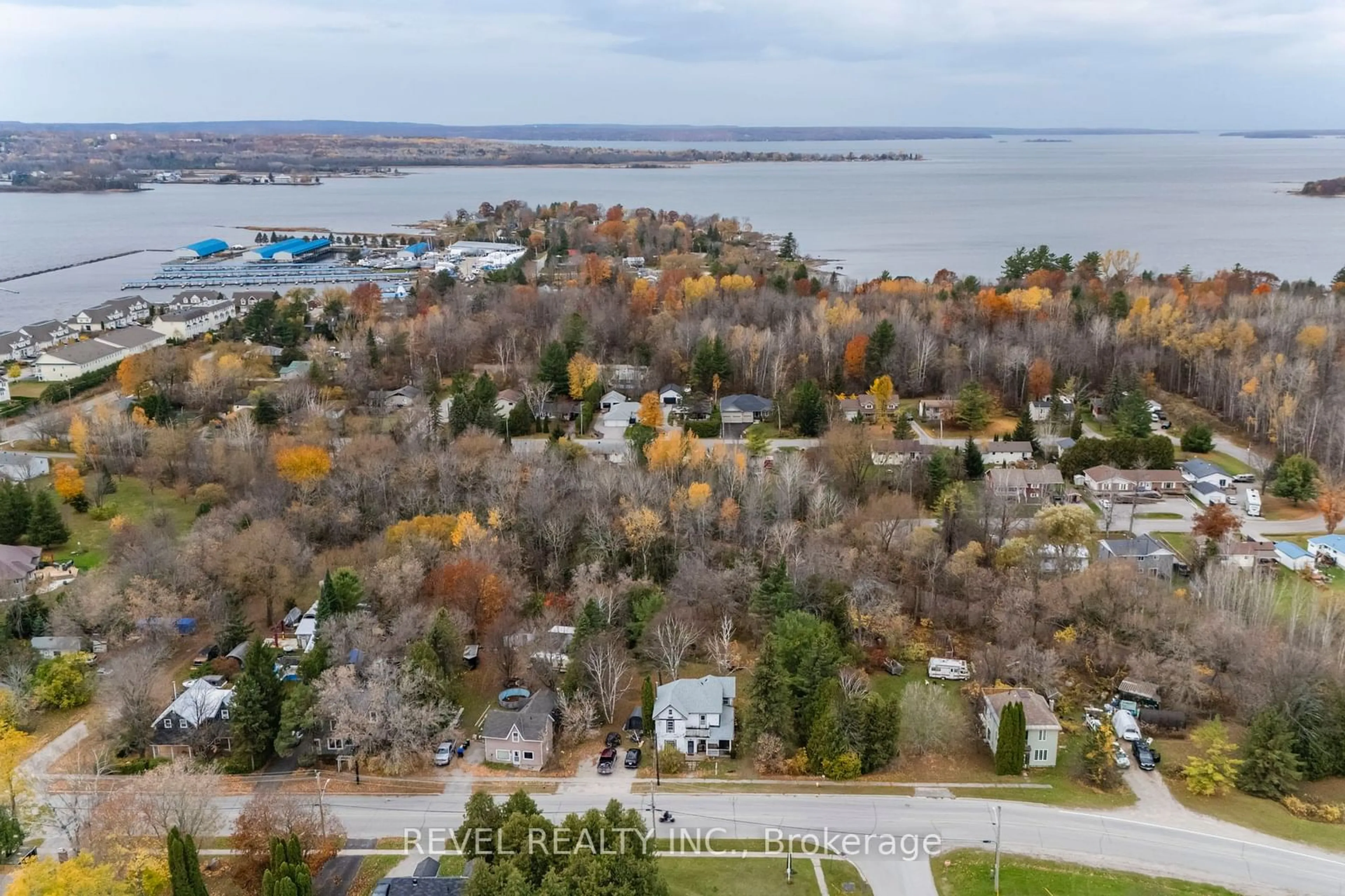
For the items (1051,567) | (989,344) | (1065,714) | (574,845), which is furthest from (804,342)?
(574,845)

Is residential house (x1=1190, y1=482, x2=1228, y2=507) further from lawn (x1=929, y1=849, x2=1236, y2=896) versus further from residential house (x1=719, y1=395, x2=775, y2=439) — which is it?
lawn (x1=929, y1=849, x2=1236, y2=896)

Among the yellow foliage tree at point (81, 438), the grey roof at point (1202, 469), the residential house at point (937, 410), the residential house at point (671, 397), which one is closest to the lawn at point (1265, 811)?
the grey roof at point (1202, 469)

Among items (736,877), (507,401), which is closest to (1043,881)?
(736,877)

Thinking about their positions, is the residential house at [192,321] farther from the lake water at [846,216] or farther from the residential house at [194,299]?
the lake water at [846,216]

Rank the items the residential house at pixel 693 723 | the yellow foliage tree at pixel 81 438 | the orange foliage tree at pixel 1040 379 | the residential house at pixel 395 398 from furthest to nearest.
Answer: the residential house at pixel 395 398
the orange foliage tree at pixel 1040 379
the yellow foliage tree at pixel 81 438
the residential house at pixel 693 723

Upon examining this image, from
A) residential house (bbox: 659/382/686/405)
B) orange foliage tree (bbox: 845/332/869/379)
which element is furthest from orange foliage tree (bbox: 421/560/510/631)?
orange foliage tree (bbox: 845/332/869/379)

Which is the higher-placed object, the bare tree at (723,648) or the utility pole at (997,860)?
the bare tree at (723,648)

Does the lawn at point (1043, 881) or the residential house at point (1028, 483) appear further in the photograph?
the residential house at point (1028, 483)
